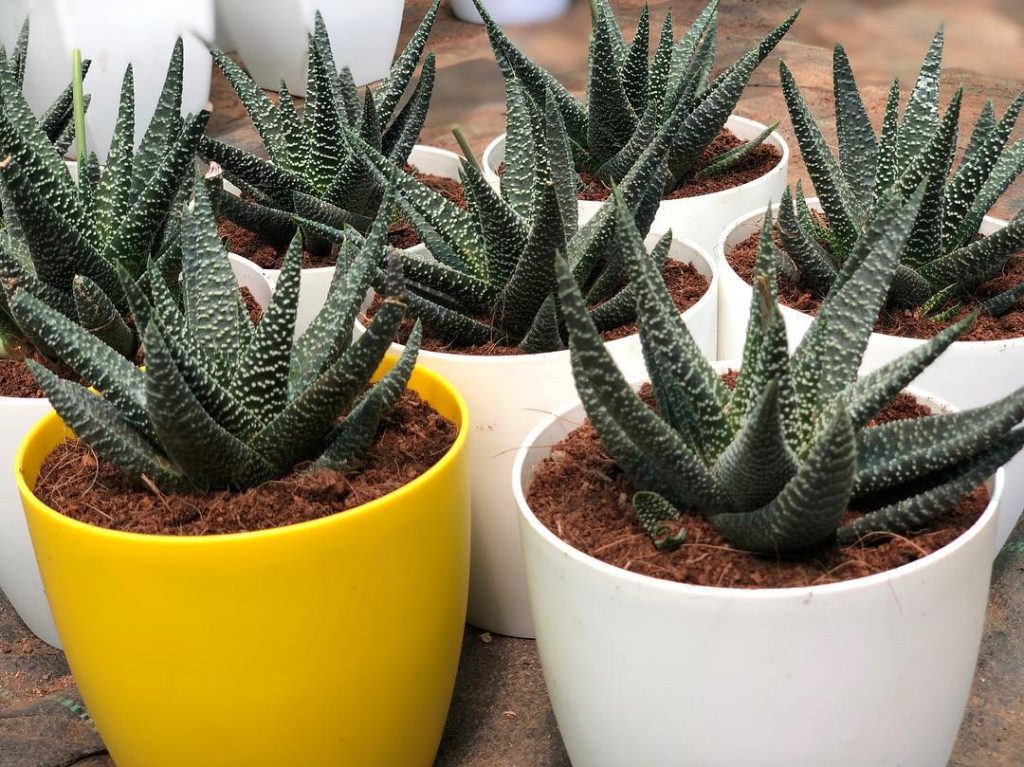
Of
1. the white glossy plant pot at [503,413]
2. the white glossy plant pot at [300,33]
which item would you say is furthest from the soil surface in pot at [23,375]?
the white glossy plant pot at [300,33]

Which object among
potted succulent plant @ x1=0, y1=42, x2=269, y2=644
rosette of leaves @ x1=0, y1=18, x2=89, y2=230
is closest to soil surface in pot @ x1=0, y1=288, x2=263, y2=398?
potted succulent plant @ x1=0, y1=42, x2=269, y2=644

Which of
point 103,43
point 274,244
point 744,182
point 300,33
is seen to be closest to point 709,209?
point 744,182

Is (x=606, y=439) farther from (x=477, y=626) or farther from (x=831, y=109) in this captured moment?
(x=831, y=109)

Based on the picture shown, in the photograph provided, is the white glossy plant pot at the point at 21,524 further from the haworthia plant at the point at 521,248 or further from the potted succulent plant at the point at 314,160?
the haworthia plant at the point at 521,248

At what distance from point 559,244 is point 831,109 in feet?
7.16

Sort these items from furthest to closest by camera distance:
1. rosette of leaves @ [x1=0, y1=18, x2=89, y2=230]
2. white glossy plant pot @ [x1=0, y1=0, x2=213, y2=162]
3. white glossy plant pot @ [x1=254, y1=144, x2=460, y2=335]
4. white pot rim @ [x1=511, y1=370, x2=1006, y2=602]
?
white glossy plant pot @ [x1=0, y1=0, x2=213, y2=162] < rosette of leaves @ [x1=0, y1=18, x2=89, y2=230] < white glossy plant pot @ [x1=254, y1=144, x2=460, y2=335] < white pot rim @ [x1=511, y1=370, x2=1006, y2=602]

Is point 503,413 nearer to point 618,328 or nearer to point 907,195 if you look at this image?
point 618,328

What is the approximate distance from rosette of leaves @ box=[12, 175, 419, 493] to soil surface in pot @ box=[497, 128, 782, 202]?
68 cm

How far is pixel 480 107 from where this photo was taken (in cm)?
354

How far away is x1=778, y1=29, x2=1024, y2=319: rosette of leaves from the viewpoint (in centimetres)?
136

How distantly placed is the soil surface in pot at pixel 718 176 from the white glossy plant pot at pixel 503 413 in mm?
424

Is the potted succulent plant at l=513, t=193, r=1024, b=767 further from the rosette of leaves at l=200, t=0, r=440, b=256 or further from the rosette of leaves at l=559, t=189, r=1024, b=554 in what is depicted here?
the rosette of leaves at l=200, t=0, r=440, b=256

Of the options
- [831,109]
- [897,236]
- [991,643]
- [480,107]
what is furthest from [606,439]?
[480,107]

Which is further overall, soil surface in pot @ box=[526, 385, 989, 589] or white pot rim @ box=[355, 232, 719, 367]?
white pot rim @ box=[355, 232, 719, 367]
